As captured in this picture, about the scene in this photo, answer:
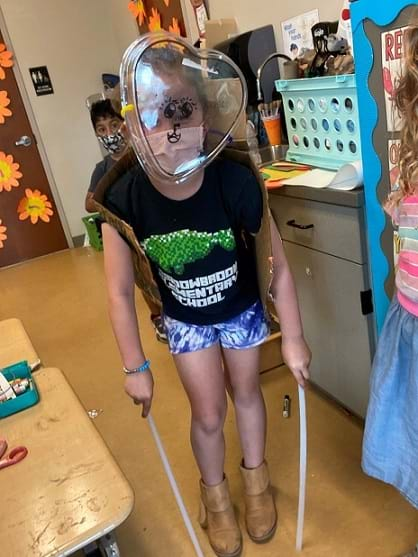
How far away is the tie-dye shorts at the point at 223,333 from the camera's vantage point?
4.01ft

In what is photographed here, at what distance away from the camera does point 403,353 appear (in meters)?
1.06

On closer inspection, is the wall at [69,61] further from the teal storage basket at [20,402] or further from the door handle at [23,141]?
the teal storage basket at [20,402]

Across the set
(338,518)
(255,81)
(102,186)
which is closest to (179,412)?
(338,518)

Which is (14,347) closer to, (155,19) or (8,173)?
(155,19)

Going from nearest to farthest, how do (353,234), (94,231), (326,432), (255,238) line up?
1. (255,238)
2. (353,234)
3. (326,432)
4. (94,231)

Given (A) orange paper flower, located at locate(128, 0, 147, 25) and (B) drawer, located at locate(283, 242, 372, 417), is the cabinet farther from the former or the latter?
(A) orange paper flower, located at locate(128, 0, 147, 25)

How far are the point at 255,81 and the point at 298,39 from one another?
0.22 m

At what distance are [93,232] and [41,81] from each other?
1.22 metres

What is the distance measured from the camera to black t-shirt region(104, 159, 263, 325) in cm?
107

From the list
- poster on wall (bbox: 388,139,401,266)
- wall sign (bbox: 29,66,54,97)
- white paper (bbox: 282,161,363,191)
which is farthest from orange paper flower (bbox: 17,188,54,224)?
poster on wall (bbox: 388,139,401,266)

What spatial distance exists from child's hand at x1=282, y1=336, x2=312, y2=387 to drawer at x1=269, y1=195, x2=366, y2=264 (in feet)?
1.00

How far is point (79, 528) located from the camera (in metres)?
0.74

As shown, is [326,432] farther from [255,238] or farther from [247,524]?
[255,238]

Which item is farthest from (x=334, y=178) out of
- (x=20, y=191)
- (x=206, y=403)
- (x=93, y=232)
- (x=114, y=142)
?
(x=20, y=191)
